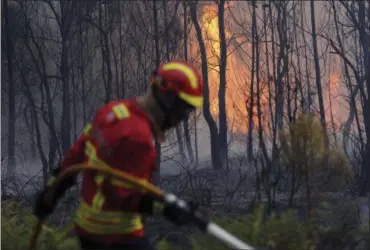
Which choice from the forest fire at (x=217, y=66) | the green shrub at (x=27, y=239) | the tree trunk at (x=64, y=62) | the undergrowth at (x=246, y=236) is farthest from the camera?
the forest fire at (x=217, y=66)

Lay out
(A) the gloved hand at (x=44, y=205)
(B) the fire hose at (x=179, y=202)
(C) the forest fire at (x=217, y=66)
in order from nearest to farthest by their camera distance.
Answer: (B) the fire hose at (x=179, y=202) → (A) the gloved hand at (x=44, y=205) → (C) the forest fire at (x=217, y=66)

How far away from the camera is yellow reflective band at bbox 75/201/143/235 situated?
3.87m

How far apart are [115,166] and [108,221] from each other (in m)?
0.33

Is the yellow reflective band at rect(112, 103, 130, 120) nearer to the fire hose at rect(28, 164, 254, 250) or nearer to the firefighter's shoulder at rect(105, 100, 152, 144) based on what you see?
the firefighter's shoulder at rect(105, 100, 152, 144)

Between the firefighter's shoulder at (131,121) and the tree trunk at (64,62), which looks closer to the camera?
the firefighter's shoulder at (131,121)

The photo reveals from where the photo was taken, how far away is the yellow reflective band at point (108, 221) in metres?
3.87

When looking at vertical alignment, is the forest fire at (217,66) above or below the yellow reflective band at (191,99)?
above

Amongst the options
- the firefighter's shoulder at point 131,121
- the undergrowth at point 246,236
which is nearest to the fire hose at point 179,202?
the firefighter's shoulder at point 131,121

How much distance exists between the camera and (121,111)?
380 cm

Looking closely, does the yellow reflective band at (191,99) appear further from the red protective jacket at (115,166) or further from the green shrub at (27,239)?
the green shrub at (27,239)

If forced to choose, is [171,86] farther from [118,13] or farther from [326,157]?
[118,13]

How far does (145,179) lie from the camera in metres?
3.71

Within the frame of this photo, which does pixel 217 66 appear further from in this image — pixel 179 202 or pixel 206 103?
pixel 179 202

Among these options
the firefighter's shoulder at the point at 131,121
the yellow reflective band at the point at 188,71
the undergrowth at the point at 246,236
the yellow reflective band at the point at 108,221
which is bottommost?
the undergrowth at the point at 246,236
